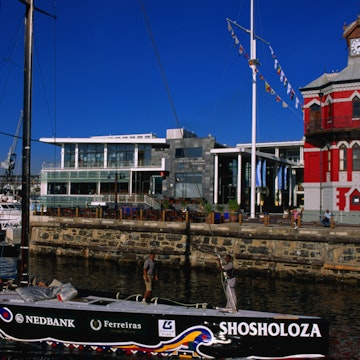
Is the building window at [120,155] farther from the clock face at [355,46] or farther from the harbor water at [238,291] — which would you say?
the clock face at [355,46]

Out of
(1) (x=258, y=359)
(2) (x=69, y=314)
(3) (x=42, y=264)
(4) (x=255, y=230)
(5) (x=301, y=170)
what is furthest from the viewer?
(5) (x=301, y=170)

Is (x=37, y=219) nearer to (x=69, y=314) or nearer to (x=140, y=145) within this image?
(x=140, y=145)

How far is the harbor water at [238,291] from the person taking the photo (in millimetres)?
13990

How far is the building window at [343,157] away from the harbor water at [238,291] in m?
14.6

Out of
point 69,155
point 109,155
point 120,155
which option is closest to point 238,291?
point 120,155

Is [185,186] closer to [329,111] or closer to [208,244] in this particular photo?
[329,111]

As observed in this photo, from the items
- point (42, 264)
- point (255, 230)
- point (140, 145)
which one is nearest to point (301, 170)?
point (140, 145)

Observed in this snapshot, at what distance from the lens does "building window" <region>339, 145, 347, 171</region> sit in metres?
36.8

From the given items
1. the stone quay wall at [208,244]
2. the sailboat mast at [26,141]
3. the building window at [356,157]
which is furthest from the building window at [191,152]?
the sailboat mast at [26,141]

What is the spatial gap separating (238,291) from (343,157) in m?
19.4

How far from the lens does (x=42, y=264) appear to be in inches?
1230

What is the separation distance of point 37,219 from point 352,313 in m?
27.5

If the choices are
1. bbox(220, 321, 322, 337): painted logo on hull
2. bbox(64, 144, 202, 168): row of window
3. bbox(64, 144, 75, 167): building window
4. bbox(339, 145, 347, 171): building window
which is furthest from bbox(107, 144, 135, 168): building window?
bbox(220, 321, 322, 337): painted logo on hull

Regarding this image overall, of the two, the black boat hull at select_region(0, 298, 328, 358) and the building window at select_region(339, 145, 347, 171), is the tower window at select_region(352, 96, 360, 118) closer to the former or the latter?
the building window at select_region(339, 145, 347, 171)
